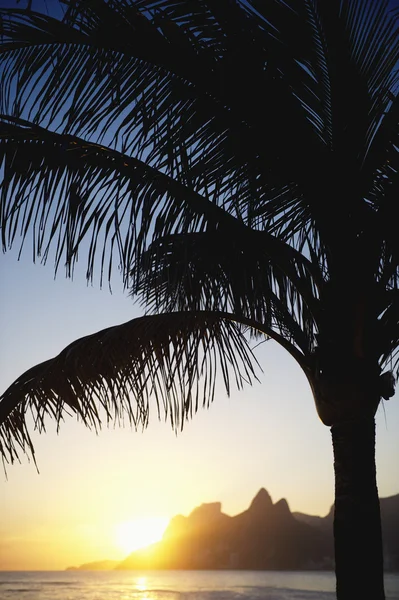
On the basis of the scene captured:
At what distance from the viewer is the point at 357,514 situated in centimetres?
328

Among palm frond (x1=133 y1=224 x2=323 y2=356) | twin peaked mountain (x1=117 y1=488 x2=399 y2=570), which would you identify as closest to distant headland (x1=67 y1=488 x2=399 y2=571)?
twin peaked mountain (x1=117 y1=488 x2=399 y2=570)

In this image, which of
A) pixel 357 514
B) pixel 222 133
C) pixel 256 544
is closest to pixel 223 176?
pixel 222 133

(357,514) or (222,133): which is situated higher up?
(222,133)

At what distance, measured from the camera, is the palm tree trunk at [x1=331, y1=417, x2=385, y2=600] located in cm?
320

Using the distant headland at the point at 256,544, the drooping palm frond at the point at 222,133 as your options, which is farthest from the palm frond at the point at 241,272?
the distant headland at the point at 256,544

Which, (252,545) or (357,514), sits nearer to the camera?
(357,514)

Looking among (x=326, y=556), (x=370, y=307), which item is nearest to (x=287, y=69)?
(x=370, y=307)

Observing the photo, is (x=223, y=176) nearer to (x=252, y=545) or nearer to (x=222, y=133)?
(x=222, y=133)

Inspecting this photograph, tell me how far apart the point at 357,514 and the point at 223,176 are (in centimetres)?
193

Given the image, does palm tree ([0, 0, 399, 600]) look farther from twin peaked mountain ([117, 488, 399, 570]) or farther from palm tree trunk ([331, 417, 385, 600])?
twin peaked mountain ([117, 488, 399, 570])

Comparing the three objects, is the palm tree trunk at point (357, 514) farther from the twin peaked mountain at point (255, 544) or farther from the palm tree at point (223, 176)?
the twin peaked mountain at point (255, 544)

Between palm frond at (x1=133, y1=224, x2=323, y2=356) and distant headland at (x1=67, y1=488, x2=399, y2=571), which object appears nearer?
palm frond at (x1=133, y1=224, x2=323, y2=356)

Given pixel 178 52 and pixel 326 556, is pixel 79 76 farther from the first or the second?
pixel 326 556

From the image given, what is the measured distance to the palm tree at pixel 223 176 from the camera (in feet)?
10.7
